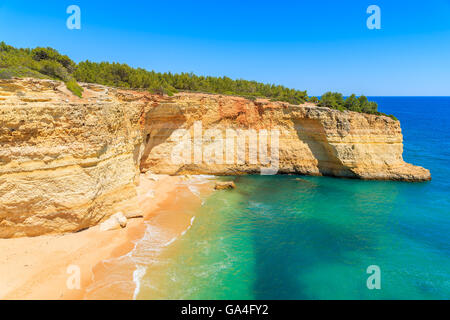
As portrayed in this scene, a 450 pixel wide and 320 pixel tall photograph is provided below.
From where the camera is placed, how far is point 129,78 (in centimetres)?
2622

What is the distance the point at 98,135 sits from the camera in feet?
43.6

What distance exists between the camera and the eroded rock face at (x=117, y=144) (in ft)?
38.1

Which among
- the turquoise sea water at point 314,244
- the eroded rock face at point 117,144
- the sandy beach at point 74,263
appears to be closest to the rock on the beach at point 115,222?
the sandy beach at point 74,263

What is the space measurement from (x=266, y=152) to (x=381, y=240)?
14409mm

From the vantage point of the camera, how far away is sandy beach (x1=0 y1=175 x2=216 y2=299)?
9.42 m

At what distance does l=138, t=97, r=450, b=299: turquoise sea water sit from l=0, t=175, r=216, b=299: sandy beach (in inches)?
58.0

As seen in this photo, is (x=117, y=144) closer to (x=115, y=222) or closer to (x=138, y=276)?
(x=115, y=222)

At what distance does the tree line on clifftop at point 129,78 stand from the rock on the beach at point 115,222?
8.31 metres

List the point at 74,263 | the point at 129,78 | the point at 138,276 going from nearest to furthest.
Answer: the point at 138,276, the point at 74,263, the point at 129,78

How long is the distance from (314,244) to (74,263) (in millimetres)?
12214

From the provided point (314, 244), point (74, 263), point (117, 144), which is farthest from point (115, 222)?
point (314, 244)
